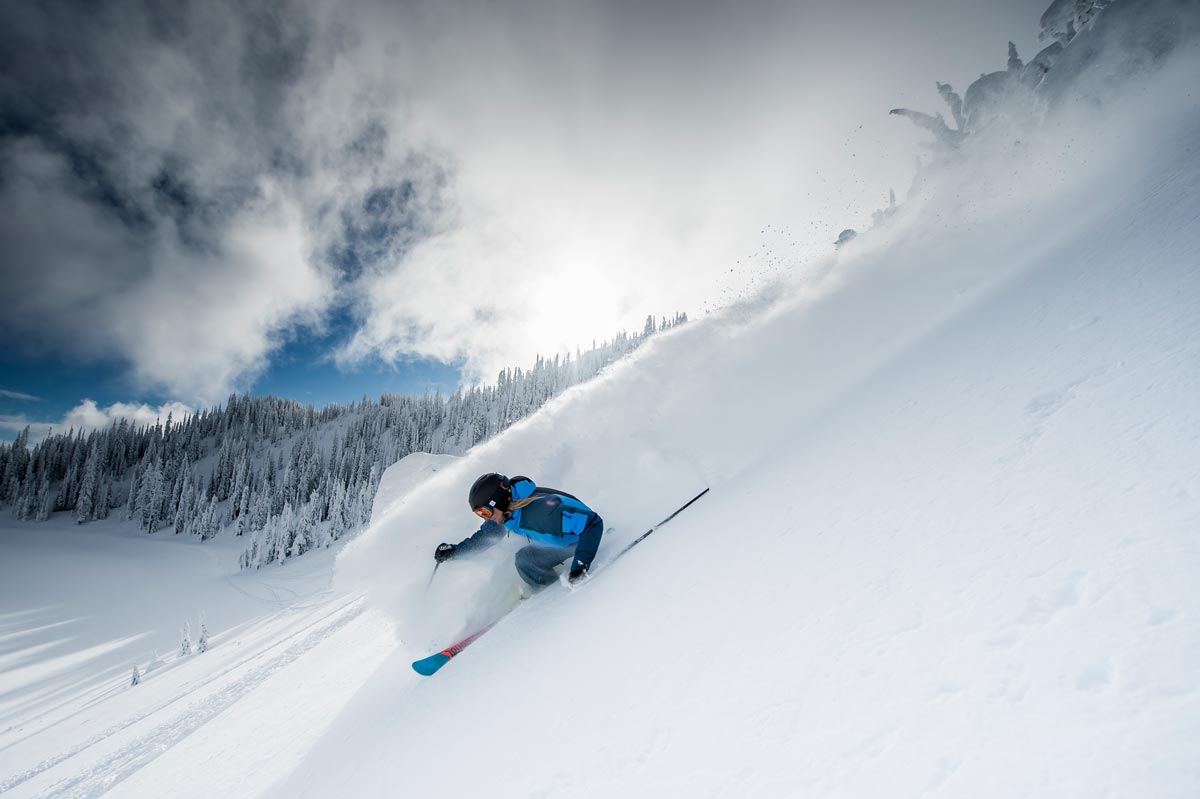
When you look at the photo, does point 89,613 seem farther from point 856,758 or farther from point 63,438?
point 63,438

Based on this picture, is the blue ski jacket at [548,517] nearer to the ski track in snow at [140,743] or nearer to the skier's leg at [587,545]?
the skier's leg at [587,545]

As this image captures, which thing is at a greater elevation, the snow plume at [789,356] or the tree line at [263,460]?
the tree line at [263,460]

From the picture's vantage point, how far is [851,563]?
241 cm

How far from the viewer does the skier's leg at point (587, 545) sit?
15.5ft

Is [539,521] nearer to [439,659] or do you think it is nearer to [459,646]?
[459,646]

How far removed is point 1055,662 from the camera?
134 centimetres

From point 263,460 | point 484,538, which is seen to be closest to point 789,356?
point 484,538

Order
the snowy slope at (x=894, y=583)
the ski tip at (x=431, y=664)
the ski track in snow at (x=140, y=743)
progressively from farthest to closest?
the ski track in snow at (x=140, y=743) < the ski tip at (x=431, y=664) < the snowy slope at (x=894, y=583)

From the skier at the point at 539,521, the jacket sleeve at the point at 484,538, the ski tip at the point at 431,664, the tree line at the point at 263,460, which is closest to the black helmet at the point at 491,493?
the skier at the point at 539,521

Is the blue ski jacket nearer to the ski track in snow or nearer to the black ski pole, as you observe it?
the black ski pole

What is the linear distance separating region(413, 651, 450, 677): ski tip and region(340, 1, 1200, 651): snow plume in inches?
24.2

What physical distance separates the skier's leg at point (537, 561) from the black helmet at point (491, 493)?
66 centimetres

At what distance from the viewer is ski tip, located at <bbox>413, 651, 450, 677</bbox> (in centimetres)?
447

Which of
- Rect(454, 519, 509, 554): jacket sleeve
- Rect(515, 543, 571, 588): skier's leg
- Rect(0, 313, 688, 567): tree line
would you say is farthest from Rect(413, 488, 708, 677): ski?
Rect(0, 313, 688, 567): tree line
